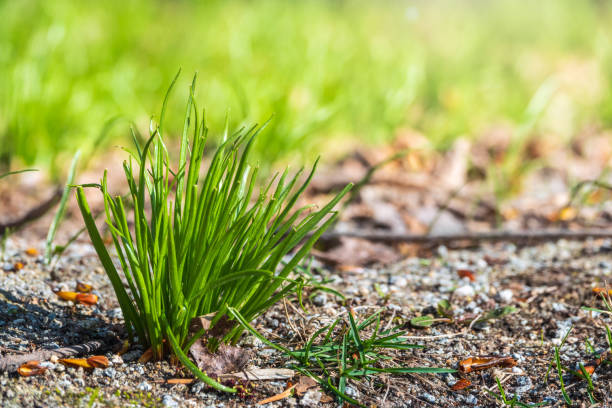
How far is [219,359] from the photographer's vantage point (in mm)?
1464

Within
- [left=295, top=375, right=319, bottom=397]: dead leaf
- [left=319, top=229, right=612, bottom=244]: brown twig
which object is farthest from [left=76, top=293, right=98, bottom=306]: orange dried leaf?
[left=319, top=229, right=612, bottom=244]: brown twig

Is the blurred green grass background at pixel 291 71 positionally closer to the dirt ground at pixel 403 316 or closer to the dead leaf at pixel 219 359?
the dirt ground at pixel 403 316

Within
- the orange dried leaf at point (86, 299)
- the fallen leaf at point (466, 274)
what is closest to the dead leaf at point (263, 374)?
the orange dried leaf at point (86, 299)

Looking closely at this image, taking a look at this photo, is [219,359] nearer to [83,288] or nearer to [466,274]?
[83,288]

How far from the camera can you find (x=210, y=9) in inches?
233

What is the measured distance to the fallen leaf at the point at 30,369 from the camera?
4.42ft

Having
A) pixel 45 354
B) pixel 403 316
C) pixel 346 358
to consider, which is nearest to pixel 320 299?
pixel 403 316

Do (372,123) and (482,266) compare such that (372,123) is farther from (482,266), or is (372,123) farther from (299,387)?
(299,387)

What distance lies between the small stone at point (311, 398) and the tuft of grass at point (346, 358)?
0.09 ft

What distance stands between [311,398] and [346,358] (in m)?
0.14

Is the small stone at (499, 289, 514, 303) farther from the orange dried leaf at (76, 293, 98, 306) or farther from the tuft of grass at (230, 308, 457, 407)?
the orange dried leaf at (76, 293, 98, 306)

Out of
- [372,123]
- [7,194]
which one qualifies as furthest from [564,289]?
[7,194]

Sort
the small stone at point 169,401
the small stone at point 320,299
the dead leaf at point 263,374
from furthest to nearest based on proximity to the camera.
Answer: the small stone at point 320,299 → the dead leaf at point 263,374 → the small stone at point 169,401

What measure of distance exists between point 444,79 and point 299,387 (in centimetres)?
379
